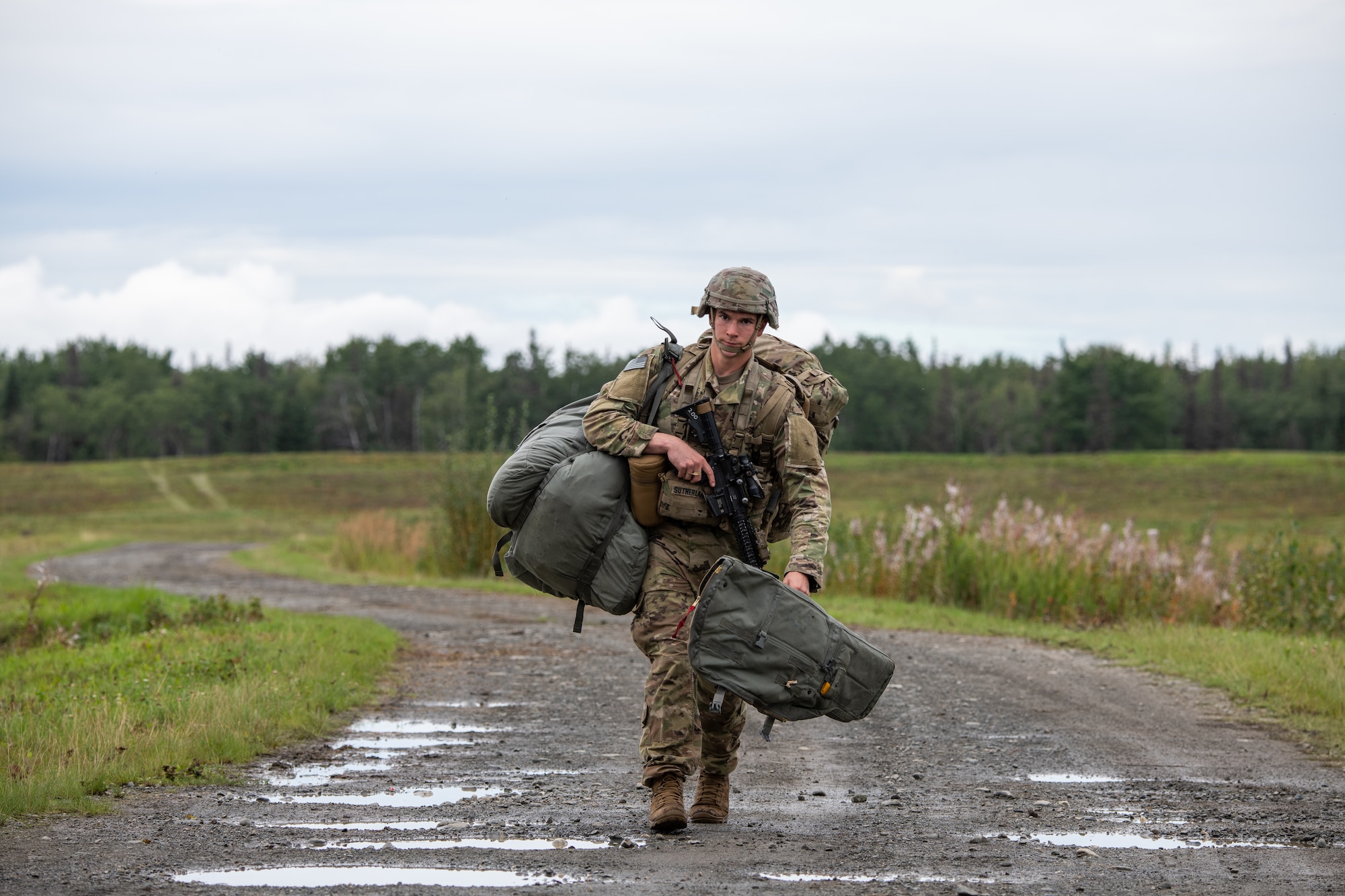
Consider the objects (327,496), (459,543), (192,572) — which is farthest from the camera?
(327,496)

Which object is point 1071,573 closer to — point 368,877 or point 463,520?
point 463,520

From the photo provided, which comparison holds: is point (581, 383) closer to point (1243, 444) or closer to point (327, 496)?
point (327, 496)

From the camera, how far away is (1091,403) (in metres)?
126

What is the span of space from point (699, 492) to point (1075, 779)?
2539 mm

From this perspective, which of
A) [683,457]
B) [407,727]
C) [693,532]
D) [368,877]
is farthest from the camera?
[407,727]

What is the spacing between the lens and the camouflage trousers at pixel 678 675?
5.73 m

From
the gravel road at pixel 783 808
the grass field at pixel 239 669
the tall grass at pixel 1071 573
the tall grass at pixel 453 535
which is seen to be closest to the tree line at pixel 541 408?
the grass field at pixel 239 669

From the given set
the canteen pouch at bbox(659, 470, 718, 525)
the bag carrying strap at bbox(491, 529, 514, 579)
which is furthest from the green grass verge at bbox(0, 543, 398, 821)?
the canteen pouch at bbox(659, 470, 718, 525)

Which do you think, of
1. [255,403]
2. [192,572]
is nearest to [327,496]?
[192,572]

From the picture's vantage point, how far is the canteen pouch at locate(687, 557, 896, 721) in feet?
18.0

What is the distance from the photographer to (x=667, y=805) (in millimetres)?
5512

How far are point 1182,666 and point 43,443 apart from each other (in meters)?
151

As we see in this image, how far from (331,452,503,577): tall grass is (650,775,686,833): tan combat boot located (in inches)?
579

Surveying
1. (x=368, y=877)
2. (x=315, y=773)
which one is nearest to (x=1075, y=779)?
(x=368, y=877)
